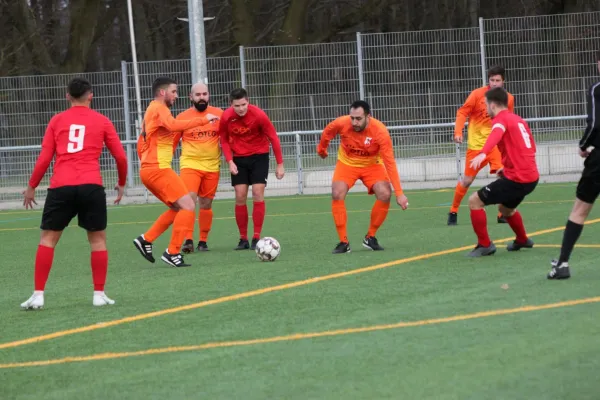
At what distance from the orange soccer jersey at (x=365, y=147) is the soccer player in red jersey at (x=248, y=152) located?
3.73 ft

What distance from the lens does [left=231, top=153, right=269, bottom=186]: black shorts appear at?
1362 centimetres

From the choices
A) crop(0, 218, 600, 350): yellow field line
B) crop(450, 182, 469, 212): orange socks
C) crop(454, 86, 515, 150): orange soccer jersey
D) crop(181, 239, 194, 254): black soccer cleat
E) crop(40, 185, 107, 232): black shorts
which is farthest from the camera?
crop(454, 86, 515, 150): orange soccer jersey

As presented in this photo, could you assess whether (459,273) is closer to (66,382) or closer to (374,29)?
(66,382)

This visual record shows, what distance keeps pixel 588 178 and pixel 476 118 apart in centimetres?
608

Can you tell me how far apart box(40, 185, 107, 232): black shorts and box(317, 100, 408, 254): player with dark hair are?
12.1 feet

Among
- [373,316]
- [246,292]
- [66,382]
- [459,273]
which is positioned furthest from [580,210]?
[66,382]

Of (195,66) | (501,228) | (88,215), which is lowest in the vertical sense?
(501,228)

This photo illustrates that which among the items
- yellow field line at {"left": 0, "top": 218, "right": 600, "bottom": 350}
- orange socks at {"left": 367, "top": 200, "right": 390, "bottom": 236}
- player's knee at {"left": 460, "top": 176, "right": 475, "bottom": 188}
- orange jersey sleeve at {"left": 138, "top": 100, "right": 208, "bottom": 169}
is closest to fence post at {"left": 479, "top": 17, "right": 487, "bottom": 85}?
player's knee at {"left": 460, "top": 176, "right": 475, "bottom": 188}

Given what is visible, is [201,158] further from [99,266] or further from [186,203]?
[99,266]

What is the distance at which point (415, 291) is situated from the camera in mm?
9039

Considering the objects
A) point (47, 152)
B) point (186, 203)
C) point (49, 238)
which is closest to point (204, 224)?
point (186, 203)

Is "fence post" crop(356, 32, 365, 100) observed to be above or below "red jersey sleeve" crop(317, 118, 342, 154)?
above

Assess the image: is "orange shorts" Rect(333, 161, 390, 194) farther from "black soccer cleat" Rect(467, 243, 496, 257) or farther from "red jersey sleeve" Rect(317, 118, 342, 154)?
"black soccer cleat" Rect(467, 243, 496, 257)

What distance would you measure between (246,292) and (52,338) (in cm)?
212
